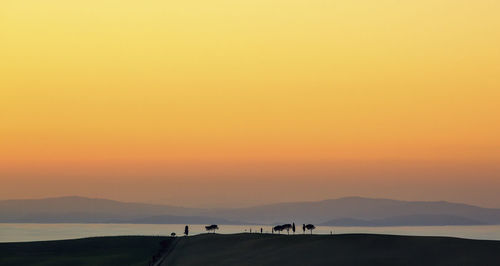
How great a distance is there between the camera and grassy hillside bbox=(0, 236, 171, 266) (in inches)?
5979

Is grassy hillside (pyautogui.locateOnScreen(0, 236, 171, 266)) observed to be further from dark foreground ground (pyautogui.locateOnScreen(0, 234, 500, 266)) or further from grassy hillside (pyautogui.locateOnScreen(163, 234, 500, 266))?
grassy hillside (pyautogui.locateOnScreen(163, 234, 500, 266))

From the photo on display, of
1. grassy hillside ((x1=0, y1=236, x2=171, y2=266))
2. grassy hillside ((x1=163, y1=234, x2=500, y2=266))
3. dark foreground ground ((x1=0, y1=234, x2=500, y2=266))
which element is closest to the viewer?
grassy hillside ((x1=163, y1=234, x2=500, y2=266))

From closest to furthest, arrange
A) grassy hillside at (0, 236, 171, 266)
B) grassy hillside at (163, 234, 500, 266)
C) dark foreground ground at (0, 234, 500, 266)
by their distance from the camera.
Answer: grassy hillside at (163, 234, 500, 266), dark foreground ground at (0, 234, 500, 266), grassy hillside at (0, 236, 171, 266)

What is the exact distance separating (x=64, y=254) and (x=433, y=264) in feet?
302

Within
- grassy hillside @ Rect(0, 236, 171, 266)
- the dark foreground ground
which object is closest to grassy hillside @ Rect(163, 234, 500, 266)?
the dark foreground ground

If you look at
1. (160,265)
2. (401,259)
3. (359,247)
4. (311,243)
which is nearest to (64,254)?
(160,265)

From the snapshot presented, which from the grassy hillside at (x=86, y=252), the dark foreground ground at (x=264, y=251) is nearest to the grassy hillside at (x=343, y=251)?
the dark foreground ground at (x=264, y=251)

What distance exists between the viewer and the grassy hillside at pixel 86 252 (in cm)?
15188

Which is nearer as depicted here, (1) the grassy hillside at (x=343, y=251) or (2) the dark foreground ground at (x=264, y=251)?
(1) the grassy hillside at (x=343, y=251)

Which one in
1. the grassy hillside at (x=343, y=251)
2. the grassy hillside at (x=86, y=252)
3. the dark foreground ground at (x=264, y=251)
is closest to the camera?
the grassy hillside at (x=343, y=251)

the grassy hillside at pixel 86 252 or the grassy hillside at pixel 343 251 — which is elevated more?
the grassy hillside at pixel 86 252

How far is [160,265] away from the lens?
133375 millimetres

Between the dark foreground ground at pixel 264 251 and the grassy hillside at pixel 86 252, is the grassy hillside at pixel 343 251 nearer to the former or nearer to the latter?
the dark foreground ground at pixel 264 251

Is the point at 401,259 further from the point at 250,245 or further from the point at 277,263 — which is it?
the point at 250,245
